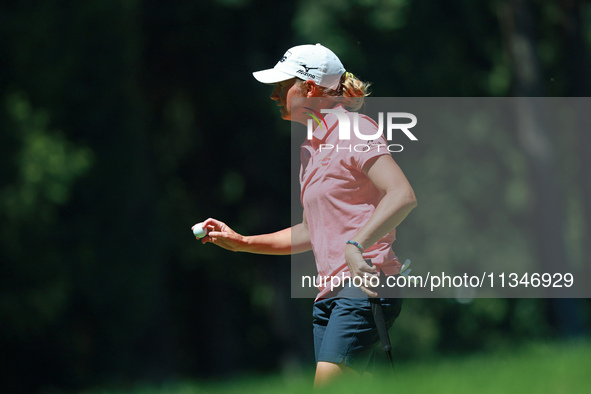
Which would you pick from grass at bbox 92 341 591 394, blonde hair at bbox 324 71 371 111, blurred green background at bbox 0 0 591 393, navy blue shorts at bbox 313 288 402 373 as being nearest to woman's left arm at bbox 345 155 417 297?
navy blue shorts at bbox 313 288 402 373

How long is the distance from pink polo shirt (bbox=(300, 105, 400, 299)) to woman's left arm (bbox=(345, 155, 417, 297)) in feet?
0.40

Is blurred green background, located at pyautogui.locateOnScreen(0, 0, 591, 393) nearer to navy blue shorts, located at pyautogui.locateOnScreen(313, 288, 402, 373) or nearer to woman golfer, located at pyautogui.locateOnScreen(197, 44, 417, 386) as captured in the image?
woman golfer, located at pyautogui.locateOnScreen(197, 44, 417, 386)

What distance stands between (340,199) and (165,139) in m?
14.3

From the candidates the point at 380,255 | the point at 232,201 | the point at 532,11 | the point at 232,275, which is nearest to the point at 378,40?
the point at 532,11

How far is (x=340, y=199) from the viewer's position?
11.7 feet

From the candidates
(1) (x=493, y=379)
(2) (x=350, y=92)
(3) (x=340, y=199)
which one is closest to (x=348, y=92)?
(2) (x=350, y=92)

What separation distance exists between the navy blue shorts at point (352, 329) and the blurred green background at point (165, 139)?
9195mm

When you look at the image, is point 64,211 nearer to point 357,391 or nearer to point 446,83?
point 446,83

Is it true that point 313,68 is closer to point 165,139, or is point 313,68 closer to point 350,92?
point 350,92

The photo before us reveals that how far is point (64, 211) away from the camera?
15.0 m

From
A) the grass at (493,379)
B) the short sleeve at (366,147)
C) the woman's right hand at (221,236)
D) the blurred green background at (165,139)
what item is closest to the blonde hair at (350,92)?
the short sleeve at (366,147)

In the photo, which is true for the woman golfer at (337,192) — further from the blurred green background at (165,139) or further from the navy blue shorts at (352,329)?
the blurred green background at (165,139)

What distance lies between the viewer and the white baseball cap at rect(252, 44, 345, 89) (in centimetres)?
364

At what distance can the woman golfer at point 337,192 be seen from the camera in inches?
138
